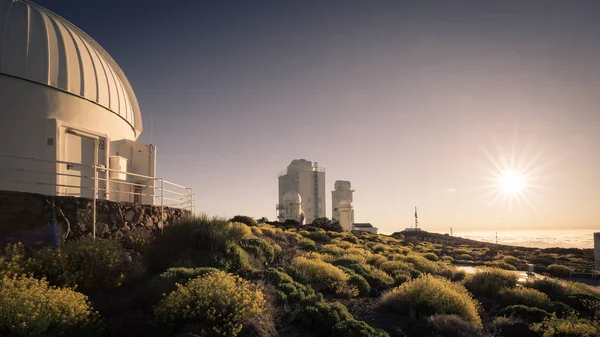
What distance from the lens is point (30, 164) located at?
1216 cm

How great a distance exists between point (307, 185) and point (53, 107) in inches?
2271

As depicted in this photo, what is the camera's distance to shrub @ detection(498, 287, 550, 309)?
433 inches

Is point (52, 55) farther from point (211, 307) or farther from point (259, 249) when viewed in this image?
point (211, 307)

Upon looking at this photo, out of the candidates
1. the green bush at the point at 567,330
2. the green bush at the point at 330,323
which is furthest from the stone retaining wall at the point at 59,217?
the green bush at the point at 567,330

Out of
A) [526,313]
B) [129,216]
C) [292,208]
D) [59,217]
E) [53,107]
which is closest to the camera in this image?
[59,217]

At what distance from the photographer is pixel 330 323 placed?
742cm

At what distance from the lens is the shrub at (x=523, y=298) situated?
1101 cm

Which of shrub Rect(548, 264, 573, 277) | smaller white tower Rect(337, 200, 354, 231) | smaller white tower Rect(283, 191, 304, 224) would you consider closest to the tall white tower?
smaller white tower Rect(337, 200, 354, 231)

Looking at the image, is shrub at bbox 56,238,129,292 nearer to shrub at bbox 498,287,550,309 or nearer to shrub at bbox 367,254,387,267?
shrub at bbox 498,287,550,309

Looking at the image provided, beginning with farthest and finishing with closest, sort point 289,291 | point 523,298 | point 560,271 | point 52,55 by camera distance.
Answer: point 560,271, point 52,55, point 523,298, point 289,291

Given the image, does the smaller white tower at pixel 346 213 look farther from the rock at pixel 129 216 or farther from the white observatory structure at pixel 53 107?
the rock at pixel 129 216

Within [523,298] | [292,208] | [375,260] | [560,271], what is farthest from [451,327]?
[292,208]

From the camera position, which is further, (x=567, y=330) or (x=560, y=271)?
(x=560, y=271)

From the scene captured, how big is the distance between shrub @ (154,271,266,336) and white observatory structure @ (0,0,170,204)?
5.13 metres
